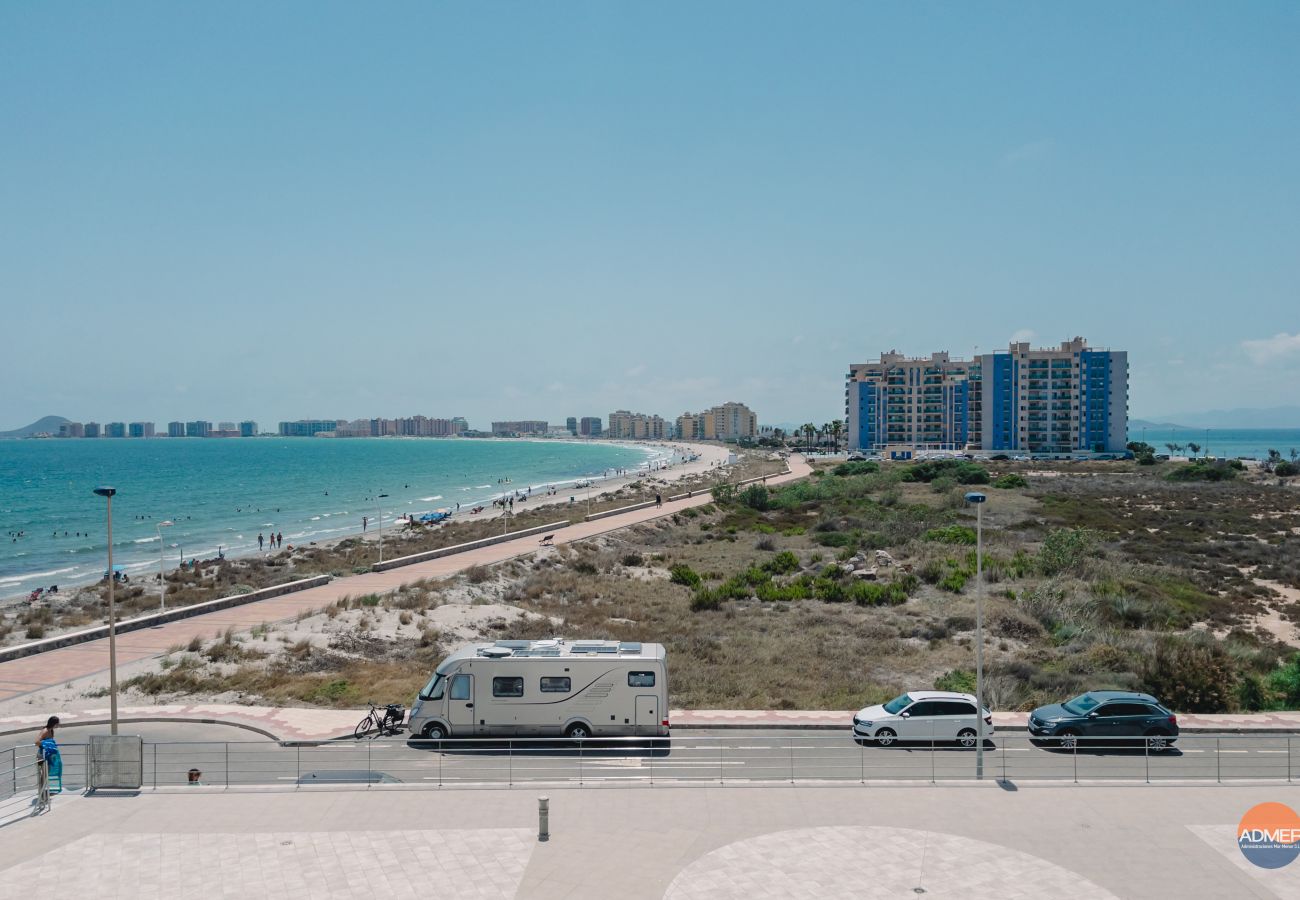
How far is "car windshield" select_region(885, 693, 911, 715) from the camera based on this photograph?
59.0 feet

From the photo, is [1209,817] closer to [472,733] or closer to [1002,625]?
[472,733]

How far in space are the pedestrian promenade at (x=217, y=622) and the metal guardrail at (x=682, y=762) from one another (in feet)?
24.3

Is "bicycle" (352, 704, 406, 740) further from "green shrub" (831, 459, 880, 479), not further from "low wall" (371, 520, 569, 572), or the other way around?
"green shrub" (831, 459, 880, 479)

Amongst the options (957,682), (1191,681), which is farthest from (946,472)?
(957,682)

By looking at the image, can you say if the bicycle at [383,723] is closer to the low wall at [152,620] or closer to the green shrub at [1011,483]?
the low wall at [152,620]

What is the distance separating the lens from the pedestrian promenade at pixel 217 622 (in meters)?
23.4

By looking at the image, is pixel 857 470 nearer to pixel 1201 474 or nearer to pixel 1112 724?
pixel 1201 474

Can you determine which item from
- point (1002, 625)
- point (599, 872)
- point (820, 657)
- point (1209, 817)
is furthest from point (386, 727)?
point (1002, 625)

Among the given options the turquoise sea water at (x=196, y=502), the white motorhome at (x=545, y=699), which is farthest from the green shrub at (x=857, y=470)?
the white motorhome at (x=545, y=699)

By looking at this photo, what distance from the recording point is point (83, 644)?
26.6 m

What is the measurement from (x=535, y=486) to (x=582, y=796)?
112 m

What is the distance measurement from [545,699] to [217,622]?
1736 centimetres

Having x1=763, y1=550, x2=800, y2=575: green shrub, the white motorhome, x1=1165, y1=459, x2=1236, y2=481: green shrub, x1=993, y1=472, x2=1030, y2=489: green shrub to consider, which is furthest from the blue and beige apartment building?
the white motorhome

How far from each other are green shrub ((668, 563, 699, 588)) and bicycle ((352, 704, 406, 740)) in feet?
69.4
